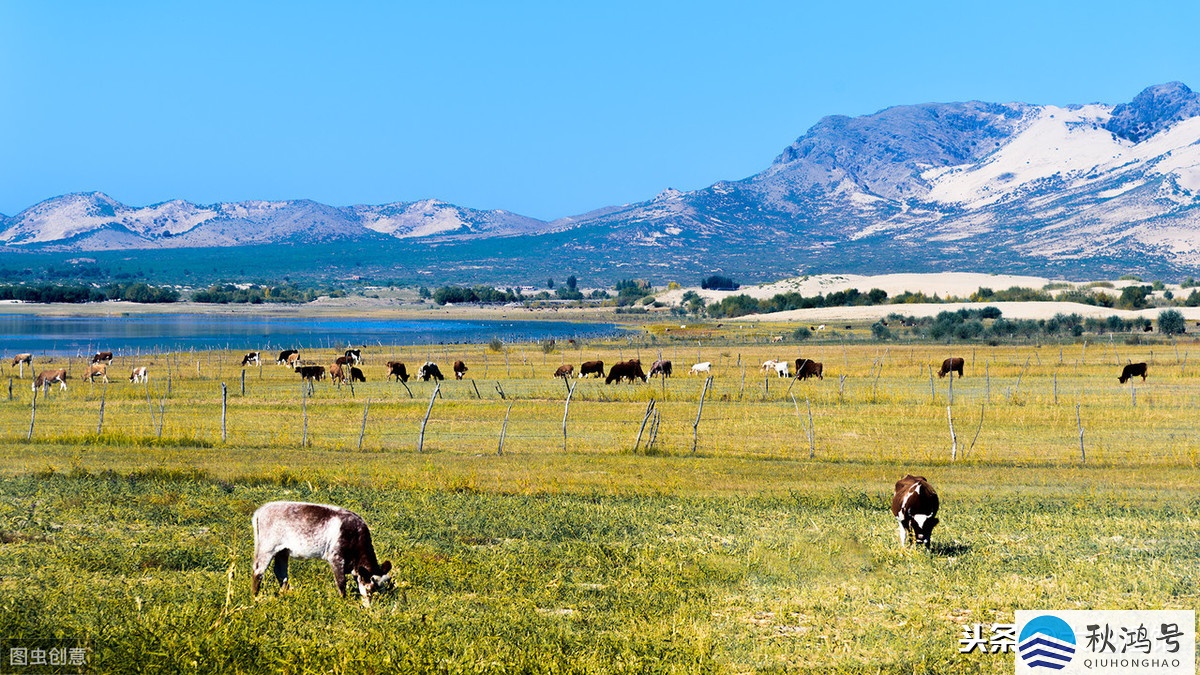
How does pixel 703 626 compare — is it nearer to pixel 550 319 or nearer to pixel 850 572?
pixel 850 572

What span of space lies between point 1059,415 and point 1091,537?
18410mm

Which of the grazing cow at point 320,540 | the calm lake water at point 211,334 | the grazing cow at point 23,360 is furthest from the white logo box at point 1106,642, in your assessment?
the calm lake water at point 211,334

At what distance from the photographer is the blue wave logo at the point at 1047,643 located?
1076 centimetres

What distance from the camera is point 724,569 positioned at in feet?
47.7

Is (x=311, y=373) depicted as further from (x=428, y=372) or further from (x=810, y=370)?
(x=810, y=370)

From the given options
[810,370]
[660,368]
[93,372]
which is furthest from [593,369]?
[93,372]

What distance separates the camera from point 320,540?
1174cm

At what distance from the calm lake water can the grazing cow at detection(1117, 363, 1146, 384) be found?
48.9 meters

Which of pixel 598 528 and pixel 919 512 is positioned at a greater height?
pixel 919 512

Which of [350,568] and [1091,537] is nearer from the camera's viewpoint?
[350,568]

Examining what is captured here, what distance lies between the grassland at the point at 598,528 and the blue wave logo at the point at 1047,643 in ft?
1.16

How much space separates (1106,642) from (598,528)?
794 cm

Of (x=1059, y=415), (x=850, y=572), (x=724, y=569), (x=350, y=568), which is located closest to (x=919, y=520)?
(x=850, y=572)

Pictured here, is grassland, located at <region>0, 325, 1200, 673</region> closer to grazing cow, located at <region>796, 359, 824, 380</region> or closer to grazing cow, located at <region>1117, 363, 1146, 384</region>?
grazing cow, located at <region>1117, 363, 1146, 384</region>
